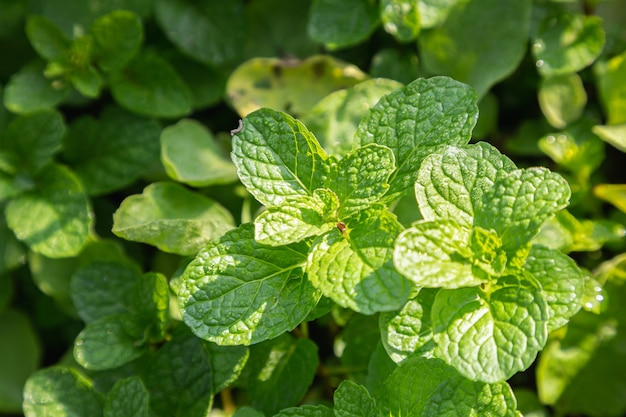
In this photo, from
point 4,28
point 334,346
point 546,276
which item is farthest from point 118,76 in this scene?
point 546,276

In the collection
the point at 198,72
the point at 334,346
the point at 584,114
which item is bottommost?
the point at 334,346

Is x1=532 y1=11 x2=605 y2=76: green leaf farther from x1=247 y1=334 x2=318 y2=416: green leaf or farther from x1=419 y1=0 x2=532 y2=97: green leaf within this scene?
x1=247 y1=334 x2=318 y2=416: green leaf

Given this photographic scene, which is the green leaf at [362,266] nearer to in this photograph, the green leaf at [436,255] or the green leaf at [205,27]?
the green leaf at [436,255]

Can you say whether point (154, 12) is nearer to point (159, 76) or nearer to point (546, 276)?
point (159, 76)

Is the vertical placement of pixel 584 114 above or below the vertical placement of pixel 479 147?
below

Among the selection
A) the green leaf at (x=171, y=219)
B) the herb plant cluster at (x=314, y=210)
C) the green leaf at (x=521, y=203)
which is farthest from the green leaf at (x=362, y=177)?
the green leaf at (x=171, y=219)

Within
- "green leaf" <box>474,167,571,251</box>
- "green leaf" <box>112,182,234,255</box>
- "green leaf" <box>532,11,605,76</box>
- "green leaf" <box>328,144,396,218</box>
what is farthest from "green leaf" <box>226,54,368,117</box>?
"green leaf" <box>474,167,571,251</box>

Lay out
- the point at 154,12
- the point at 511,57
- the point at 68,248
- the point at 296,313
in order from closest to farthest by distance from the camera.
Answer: the point at 296,313
the point at 68,248
the point at 511,57
the point at 154,12

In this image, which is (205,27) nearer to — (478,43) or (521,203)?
(478,43)

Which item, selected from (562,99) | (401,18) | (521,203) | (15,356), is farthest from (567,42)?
(15,356)
